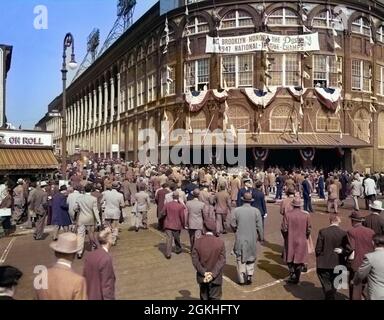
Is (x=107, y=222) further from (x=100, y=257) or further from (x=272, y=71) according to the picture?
(x=272, y=71)

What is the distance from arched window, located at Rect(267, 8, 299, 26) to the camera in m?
33.4

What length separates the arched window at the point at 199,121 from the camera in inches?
1374

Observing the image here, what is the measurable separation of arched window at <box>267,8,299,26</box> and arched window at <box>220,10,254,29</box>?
171cm

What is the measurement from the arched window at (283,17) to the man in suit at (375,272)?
30271mm

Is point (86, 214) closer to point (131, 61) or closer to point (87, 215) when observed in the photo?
point (87, 215)

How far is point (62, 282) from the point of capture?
14.8 ft

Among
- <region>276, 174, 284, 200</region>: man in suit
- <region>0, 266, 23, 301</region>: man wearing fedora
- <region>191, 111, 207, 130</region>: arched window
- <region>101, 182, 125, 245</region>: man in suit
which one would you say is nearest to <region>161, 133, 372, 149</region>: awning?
<region>191, 111, 207, 130</region>: arched window

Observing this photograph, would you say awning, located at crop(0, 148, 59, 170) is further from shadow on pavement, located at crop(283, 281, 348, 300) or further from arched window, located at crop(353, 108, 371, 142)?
arched window, located at crop(353, 108, 371, 142)

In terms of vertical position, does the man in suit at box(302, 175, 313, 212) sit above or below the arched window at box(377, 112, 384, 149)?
below

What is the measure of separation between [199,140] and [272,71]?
25.6ft

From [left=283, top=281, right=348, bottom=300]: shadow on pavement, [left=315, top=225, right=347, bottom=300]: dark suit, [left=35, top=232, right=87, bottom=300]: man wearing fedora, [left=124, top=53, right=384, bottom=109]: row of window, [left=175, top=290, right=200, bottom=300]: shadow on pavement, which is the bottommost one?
[left=283, top=281, right=348, bottom=300]: shadow on pavement

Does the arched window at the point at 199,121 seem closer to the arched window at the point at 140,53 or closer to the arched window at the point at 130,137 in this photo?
the arched window at the point at 140,53
